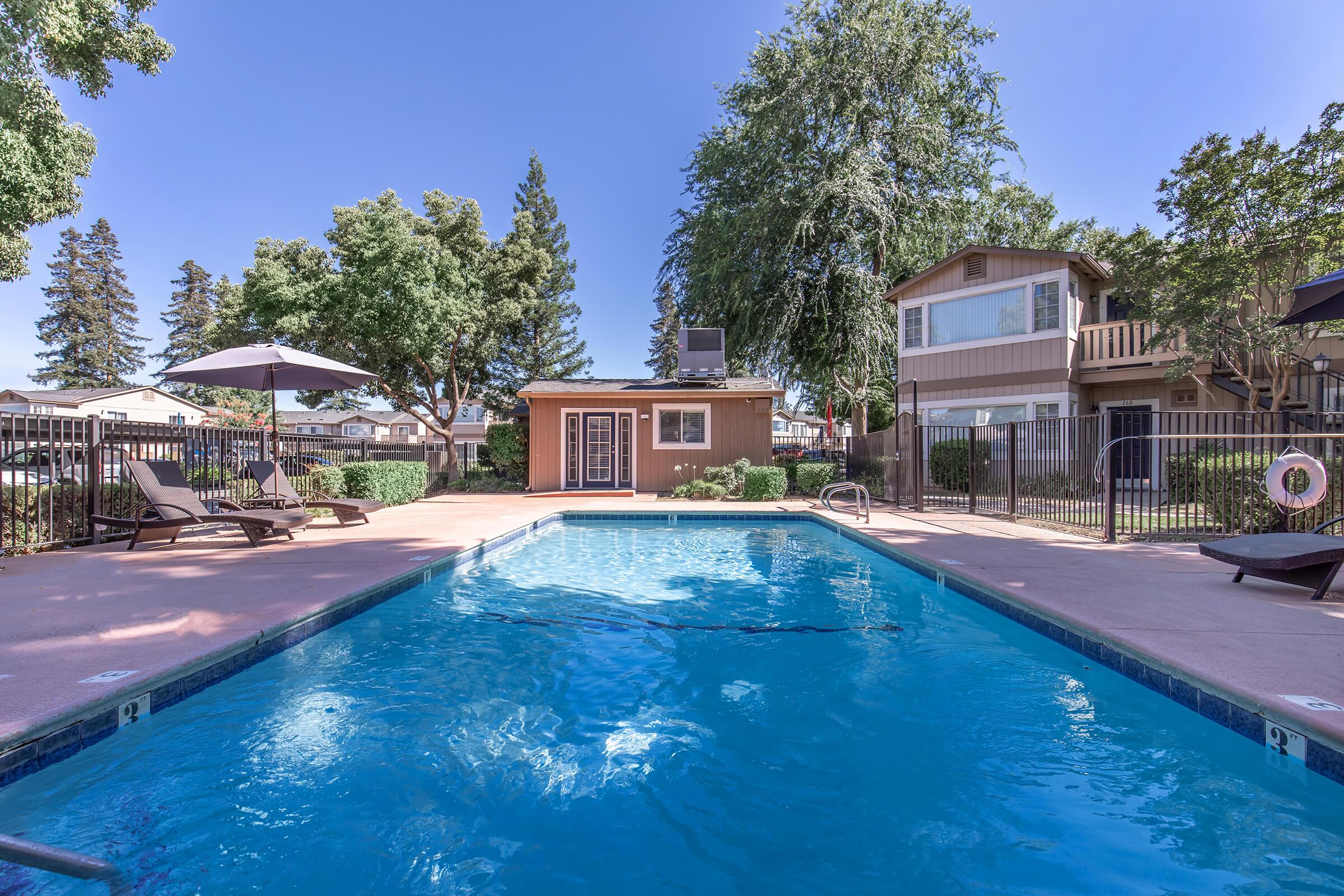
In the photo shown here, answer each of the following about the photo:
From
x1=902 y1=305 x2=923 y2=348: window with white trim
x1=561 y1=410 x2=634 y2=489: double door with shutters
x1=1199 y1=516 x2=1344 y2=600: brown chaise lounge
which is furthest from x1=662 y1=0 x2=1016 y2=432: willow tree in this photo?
x1=1199 y1=516 x2=1344 y2=600: brown chaise lounge

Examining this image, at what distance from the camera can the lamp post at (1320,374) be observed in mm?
11047

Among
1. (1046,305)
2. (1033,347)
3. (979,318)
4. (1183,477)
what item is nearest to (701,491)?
(979,318)

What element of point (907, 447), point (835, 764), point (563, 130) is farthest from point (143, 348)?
point (835, 764)

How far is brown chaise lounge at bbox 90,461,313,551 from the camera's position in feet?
21.4

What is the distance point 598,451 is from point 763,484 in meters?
4.76

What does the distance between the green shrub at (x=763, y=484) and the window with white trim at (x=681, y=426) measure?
2.25 meters

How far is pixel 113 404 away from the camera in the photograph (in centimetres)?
2902

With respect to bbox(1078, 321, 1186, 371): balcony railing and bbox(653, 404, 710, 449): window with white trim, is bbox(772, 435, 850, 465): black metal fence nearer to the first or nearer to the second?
bbox(653, 404, 710, 449): window with white trim

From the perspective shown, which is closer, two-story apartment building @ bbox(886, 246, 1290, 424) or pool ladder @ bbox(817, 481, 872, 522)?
pool ladder @ bbox(817, 481, 872, 522)

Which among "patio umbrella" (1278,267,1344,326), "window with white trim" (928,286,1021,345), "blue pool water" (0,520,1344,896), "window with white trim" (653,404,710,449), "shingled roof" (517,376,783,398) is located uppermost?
"window with white trim" (928,286,1021,345)

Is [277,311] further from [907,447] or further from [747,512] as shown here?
[907,447]

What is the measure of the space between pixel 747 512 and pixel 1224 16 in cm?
1257

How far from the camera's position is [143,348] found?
1624 inches

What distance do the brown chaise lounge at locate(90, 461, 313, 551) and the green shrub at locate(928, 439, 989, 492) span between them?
37.9 ft
